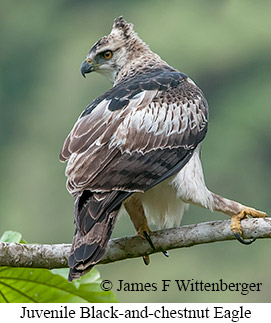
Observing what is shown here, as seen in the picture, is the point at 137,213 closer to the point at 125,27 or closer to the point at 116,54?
the point at 116,54

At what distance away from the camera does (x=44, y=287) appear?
186 inches

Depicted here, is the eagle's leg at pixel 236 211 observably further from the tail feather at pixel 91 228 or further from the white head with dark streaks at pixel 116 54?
the white head with dark streaks at pixel 116 54

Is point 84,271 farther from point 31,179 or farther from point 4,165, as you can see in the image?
point 4,165

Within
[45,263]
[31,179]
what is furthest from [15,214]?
[45,263]

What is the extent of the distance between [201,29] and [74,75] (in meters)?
3.51

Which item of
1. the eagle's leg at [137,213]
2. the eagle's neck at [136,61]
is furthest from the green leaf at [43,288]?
the eagle's neck at [136,61]

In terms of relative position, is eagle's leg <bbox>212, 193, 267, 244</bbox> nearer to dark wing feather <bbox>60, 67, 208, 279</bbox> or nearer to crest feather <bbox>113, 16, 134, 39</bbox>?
dark wing feather <bbox>60, 67, 208, 279</bbox>

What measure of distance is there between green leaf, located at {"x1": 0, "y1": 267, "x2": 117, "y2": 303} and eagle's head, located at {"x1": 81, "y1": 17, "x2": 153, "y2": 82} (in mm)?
1766

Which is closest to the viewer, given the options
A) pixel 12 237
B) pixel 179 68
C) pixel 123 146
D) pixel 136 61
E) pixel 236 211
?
pixel 123 146

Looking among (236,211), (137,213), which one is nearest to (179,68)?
(137,213)

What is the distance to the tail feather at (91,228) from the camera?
4.40 metres

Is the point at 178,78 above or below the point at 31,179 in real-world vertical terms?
below

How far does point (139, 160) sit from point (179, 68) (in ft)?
46.3
